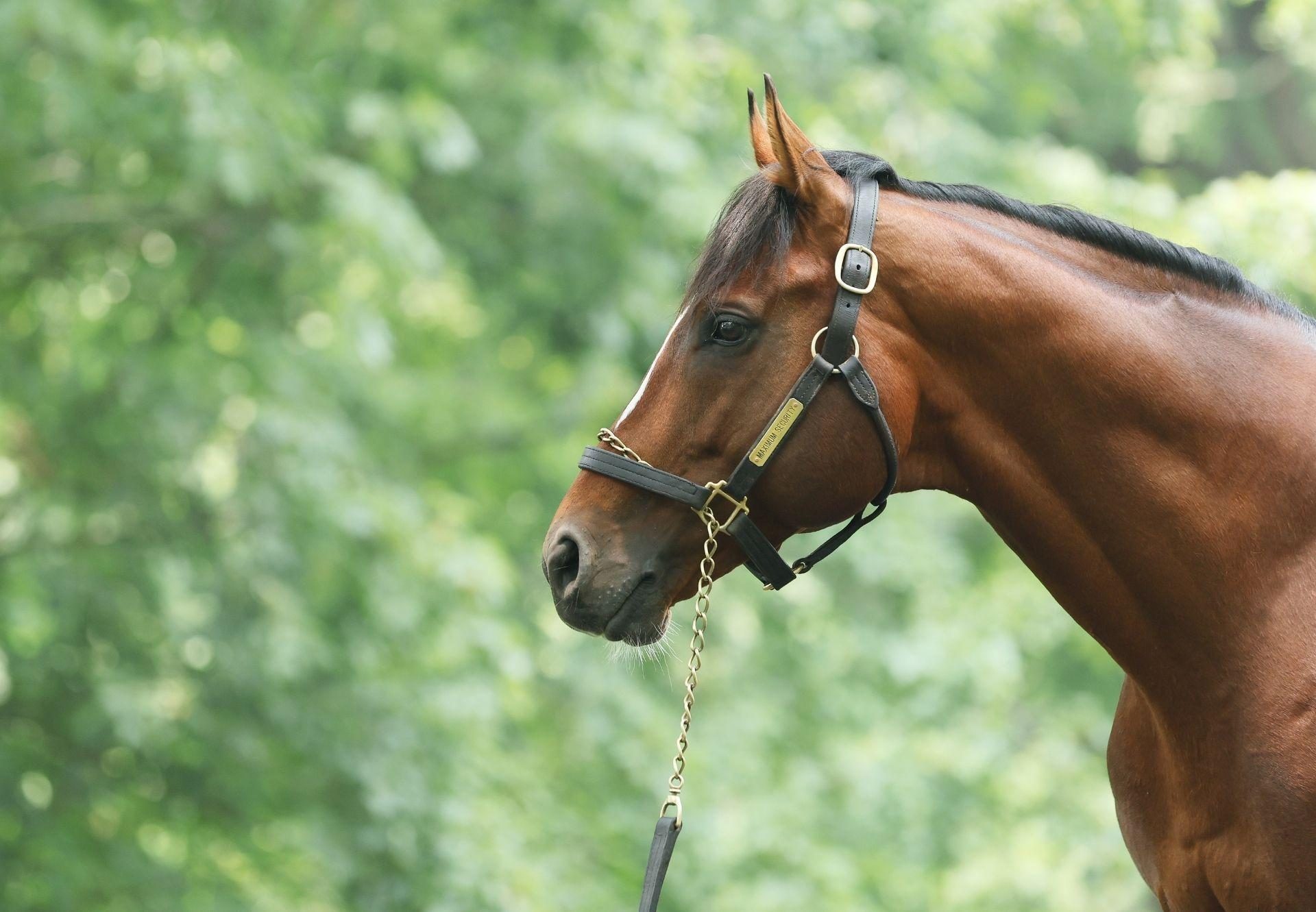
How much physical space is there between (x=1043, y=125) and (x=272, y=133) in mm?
8090

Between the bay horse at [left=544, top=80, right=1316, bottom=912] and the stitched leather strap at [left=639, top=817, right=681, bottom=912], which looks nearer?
the bay horse at [left=544, top=80, right=1316, bottom=912]

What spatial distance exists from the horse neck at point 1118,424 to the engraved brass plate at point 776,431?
24cm

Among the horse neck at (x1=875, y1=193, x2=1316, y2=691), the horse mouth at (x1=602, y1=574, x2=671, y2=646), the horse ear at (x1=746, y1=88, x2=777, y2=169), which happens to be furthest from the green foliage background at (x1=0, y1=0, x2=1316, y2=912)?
the horse mouth at (x1=602, y1=574, x2=671, y2=646)

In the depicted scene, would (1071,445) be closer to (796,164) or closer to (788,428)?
(788,428)

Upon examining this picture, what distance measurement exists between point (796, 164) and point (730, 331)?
0.33 meters

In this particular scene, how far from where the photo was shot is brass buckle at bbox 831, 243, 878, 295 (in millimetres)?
2463

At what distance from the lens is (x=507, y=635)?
22.4 feet

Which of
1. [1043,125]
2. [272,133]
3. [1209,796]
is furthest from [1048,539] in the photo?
[1043,125]

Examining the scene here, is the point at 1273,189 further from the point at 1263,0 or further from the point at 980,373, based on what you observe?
the point at 1263,0

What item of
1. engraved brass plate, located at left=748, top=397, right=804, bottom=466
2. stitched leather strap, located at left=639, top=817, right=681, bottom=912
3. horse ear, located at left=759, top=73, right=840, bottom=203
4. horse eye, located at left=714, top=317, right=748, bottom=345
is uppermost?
horse ear, located at left=759, top=73, right=840, bottom=203

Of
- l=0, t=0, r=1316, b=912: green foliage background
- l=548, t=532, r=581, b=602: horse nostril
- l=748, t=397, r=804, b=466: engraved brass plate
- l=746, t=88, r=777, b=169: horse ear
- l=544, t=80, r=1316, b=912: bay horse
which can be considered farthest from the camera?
l=0, t=0, r=1316, b=912: green foliage background

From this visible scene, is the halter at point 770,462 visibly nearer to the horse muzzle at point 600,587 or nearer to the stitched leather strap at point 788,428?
the stitched leather strap at point 788,428

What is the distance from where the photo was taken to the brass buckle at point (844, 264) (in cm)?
246

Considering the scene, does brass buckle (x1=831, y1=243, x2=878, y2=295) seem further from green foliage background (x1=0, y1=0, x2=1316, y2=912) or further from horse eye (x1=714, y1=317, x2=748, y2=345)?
green foliage background (x1=0, y1=0, x2=1316, y2=912)
